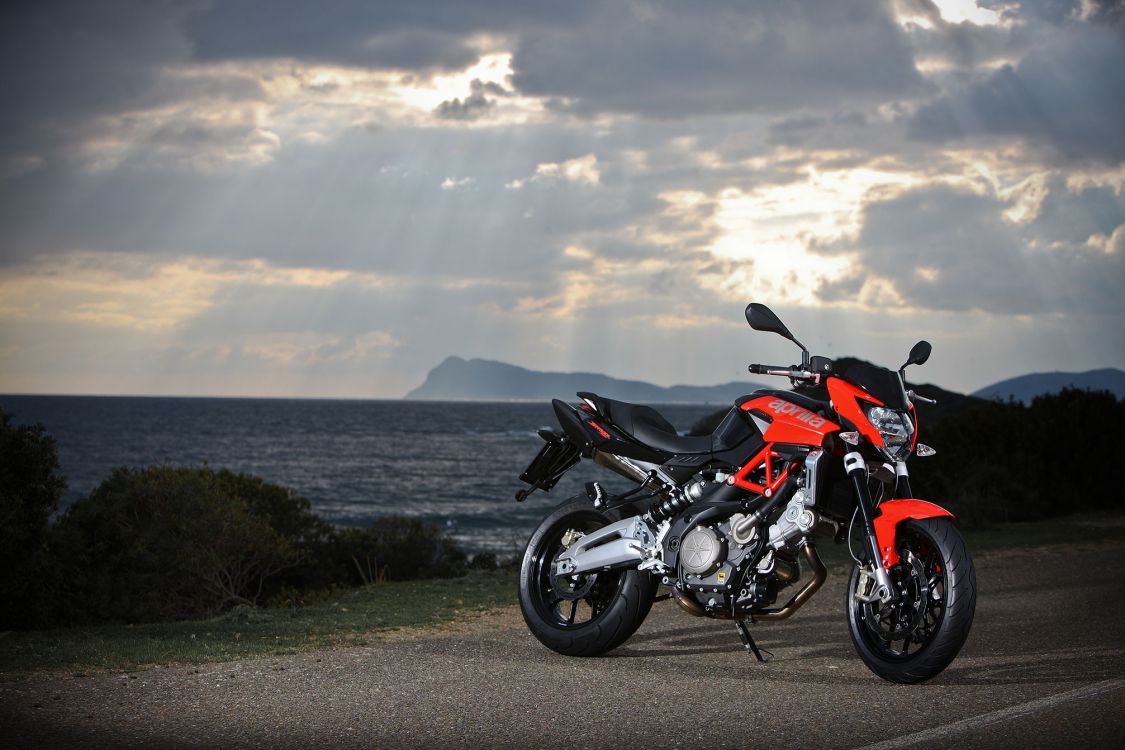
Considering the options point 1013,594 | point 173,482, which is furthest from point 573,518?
point 173,482

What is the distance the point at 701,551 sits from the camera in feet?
21.1

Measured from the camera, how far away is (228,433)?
4257 inches

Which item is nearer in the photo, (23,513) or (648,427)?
(648,427)

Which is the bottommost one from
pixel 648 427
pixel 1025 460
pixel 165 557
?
pixel 165 557

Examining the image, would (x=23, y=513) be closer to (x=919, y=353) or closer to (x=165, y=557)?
(x=165, y=557)

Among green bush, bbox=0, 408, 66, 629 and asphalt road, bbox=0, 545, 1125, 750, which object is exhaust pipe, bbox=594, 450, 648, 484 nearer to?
asphalt road, bbox=0, 545, 1125, 750

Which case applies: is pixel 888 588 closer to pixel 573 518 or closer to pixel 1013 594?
pixel 573 518

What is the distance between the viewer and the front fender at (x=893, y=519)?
6016mm

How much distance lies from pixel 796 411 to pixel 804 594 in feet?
3.34

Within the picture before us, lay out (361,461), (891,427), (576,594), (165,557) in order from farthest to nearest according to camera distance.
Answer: (361,461)
(165,557)
(576,594)
(891,427)

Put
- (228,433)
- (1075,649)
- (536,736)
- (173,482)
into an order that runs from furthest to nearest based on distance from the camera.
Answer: (228,433), (173,482), (1075,649), (536,736)

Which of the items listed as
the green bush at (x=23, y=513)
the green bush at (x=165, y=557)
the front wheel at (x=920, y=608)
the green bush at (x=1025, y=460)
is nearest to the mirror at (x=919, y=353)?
the front wheel at (x=920, y=608)

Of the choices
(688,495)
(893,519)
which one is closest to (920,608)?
(893,519)

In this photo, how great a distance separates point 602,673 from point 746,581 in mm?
1009
